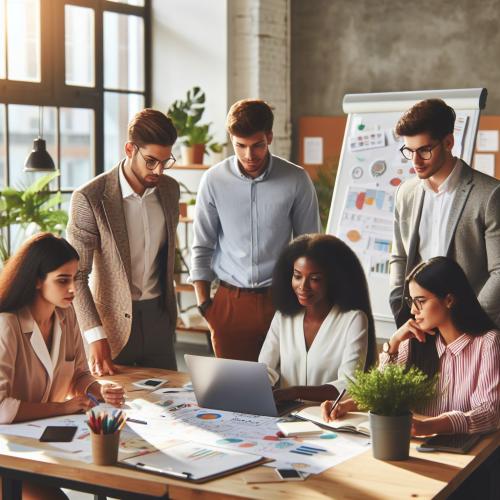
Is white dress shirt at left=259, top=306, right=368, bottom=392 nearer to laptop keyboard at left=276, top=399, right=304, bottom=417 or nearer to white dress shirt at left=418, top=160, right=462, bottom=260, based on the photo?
laptop keyboard at left=276, top=399, right=304, bottom=417

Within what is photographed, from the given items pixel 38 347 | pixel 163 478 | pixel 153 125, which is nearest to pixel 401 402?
pixel 163 478

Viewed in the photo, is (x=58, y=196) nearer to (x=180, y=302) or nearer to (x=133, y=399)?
(x=180, y=302)

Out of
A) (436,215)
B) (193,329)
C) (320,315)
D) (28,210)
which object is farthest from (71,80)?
(320,315)

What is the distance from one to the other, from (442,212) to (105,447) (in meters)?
1.60

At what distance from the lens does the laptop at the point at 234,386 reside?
2678 mm

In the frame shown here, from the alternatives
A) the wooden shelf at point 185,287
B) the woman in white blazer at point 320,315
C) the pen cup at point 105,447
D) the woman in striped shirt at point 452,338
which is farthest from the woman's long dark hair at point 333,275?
the wooden shelf at point 185,287

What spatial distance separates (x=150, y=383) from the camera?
312 cm

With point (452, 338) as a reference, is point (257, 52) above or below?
above

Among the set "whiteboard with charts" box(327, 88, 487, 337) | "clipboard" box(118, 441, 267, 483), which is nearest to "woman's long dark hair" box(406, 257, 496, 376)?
"clipboard" box(118, 441, 267, 483)

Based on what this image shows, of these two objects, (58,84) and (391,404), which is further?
(58,84)

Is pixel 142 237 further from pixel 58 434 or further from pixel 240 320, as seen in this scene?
pixel 58 434

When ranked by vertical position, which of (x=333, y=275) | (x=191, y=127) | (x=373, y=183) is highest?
(x=191, y=127)

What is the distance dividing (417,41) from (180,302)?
9.30 ft

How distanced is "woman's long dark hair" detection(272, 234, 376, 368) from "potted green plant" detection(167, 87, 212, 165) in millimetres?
4094
